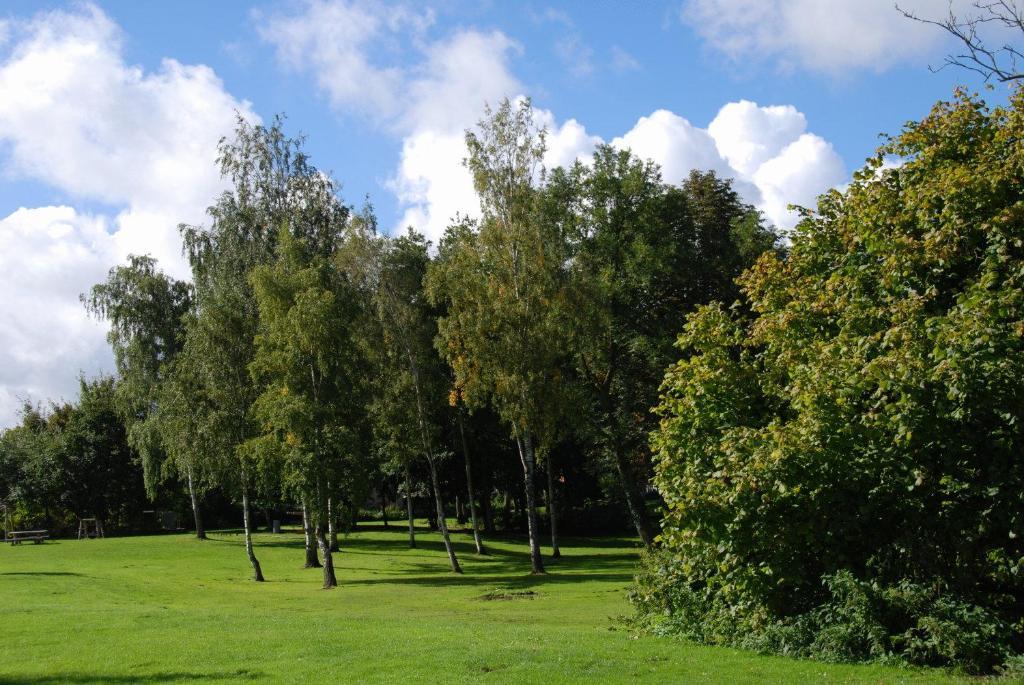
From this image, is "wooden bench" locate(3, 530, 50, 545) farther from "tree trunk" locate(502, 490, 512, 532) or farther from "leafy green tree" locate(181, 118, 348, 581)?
"tree trunk" locate(502, 490, 512, 532)

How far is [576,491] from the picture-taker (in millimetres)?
70125

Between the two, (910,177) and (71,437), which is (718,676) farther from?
(71,437)

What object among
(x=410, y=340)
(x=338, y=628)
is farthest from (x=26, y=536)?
(x=338, y=628)

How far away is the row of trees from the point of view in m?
37.3

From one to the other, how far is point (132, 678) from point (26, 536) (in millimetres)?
48649

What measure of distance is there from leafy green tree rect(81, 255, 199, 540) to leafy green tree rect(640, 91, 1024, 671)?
42.9 metres

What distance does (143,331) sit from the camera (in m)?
54.4

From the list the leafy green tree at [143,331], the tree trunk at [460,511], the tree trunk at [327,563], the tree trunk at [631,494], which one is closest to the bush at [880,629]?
the tree trunk at [327,563]

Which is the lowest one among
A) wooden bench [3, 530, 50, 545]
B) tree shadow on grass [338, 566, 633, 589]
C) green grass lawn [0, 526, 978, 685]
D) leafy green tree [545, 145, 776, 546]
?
tree shadow on grass [338, 566, 633, 589]

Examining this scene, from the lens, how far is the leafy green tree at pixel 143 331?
177ft

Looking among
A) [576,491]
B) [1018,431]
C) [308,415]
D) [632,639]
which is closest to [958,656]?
[1018,431]

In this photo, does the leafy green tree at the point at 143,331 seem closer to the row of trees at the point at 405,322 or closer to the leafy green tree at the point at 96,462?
the row of trees at the point at 405,322

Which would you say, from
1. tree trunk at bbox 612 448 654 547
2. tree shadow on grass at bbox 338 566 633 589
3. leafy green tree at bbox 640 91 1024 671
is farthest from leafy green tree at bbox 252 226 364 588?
leafy green tree at bbox 640 91 1024 671

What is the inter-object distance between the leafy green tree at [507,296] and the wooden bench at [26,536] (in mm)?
31956
